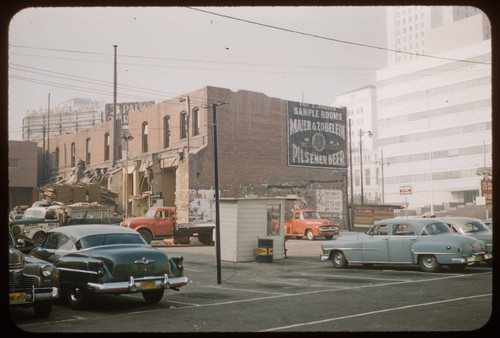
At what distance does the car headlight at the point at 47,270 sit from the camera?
8992 millimetres

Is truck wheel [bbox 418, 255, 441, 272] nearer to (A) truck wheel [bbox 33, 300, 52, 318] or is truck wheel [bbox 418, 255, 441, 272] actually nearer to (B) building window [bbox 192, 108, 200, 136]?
(A) truck wheel [bbox 33, 300, 52, 318]

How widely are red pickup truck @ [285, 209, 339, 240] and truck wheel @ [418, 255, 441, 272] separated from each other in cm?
1668

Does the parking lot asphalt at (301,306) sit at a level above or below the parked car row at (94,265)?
below

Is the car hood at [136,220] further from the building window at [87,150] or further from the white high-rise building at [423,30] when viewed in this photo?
the white high-rise building at [423,30]

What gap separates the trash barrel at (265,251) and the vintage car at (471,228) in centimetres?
632

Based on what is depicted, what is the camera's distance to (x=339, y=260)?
18172mm

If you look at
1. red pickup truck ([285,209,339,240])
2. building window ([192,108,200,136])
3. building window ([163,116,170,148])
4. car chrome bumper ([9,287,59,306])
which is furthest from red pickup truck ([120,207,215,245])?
building window ([163,116,170,148])

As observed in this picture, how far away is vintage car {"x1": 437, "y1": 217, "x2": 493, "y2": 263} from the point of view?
57.6 feet

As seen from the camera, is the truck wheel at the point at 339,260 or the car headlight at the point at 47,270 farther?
the truck wheel at the point at 339,260

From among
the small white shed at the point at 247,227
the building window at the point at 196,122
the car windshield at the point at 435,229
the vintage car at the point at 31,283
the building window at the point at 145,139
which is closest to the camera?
the vintage car at the point at 31,283

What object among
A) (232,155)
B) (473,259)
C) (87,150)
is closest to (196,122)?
(232,155)

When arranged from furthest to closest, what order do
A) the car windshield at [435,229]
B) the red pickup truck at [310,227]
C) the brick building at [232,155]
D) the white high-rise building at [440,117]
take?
1. the white high-rise building at [440,117]
2. the brick building at [232,155]
3. the red pickup truck at [310,227]
4. the car windshield at [435,229]

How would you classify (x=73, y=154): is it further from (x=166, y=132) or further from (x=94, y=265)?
(x=94, y=265)

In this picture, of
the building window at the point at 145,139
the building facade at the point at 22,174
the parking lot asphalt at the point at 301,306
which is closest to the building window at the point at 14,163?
the building facade at the point at 22,174
